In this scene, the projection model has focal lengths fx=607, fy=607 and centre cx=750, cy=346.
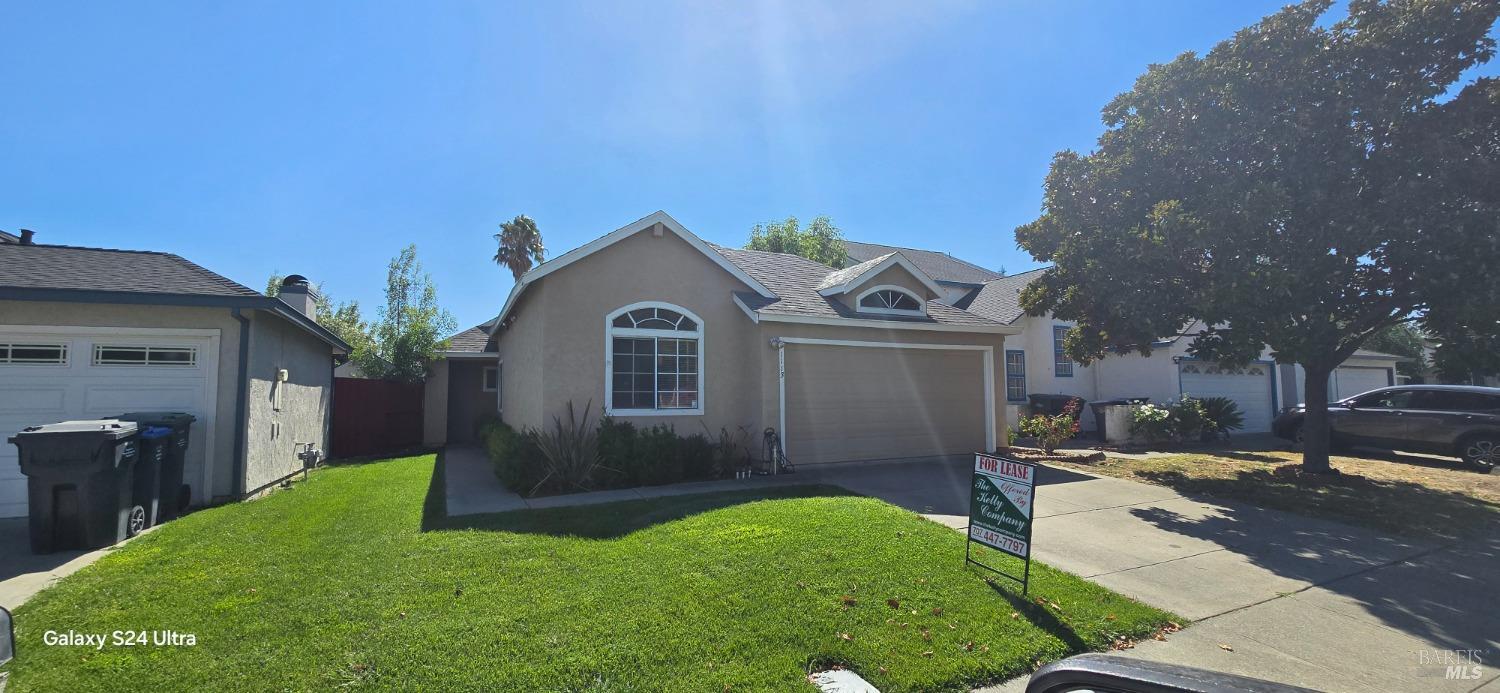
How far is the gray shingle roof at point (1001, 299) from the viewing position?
19.3m

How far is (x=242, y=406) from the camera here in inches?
337

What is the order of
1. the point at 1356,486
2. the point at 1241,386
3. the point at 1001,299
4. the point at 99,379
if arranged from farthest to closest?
1. the point at 1001,299
2. the point at 1241,386
3. the point at 1356,486
4. the point at 99,379

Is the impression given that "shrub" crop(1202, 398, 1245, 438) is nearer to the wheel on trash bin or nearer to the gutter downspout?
the gutter downspout

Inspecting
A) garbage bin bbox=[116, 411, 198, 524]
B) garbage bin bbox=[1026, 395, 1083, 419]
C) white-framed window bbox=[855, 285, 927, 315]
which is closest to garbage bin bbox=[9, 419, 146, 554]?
garbage bin bbox=[116, 411, 198, 524]

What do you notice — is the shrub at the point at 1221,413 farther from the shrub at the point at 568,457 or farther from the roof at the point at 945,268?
the shrub at the point at 568,457

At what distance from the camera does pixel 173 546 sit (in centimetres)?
619

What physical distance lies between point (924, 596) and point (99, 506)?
8.20 meters

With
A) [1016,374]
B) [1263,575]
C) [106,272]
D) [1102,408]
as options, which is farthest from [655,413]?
[1102,408]

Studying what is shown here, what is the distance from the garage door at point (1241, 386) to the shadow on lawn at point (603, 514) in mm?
15842

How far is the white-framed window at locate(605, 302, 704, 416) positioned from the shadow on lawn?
2.39 metres

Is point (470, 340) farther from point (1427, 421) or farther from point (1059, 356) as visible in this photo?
point (1427, 421)

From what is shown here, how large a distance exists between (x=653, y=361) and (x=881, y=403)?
460 centimetres

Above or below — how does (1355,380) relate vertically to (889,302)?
below

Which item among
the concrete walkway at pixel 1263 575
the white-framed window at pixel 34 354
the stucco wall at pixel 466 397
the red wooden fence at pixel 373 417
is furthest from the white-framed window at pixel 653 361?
the stucco wall at pixel 466 397
